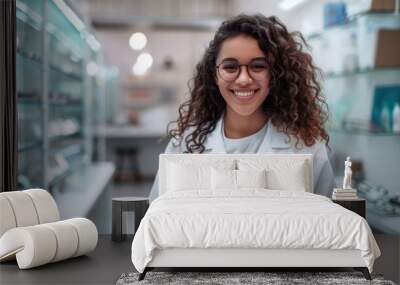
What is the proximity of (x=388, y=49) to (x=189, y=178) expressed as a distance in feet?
6.05

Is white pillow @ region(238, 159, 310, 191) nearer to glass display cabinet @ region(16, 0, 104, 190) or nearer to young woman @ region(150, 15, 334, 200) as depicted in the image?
young woman @ region(150, 15, 334, 200)

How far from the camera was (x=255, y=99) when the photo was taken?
4594 millimetres

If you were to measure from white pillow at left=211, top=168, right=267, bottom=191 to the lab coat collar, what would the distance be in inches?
14.7

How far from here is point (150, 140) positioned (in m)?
14.8

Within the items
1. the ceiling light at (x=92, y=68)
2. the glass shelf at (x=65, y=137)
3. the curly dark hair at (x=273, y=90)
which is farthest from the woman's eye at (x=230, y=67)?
the ceiling light at (x=92, y=68)

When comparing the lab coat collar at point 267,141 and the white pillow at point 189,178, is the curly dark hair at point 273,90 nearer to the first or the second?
the lab coat collar at point 267,141

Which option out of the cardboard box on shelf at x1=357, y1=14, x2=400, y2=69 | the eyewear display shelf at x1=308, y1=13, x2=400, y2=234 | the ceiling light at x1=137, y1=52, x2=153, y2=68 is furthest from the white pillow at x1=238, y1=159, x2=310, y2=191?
the ceiling light at x1=137, y1=52, x2=153, y2=68

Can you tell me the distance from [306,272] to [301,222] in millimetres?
380

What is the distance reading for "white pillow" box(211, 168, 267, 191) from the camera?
170 inches

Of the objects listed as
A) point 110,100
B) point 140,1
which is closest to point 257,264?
point 140,1

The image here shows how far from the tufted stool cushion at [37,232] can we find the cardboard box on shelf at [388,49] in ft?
8.10

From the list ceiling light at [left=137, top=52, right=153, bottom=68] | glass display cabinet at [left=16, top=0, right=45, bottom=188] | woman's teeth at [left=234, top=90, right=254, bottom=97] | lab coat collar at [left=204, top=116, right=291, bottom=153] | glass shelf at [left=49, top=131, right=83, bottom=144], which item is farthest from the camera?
ceiling light at [left=137, top=52, right=153, bottom=68]

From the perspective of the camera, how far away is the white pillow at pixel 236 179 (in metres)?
4.32

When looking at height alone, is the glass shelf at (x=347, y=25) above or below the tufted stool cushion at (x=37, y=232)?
above
